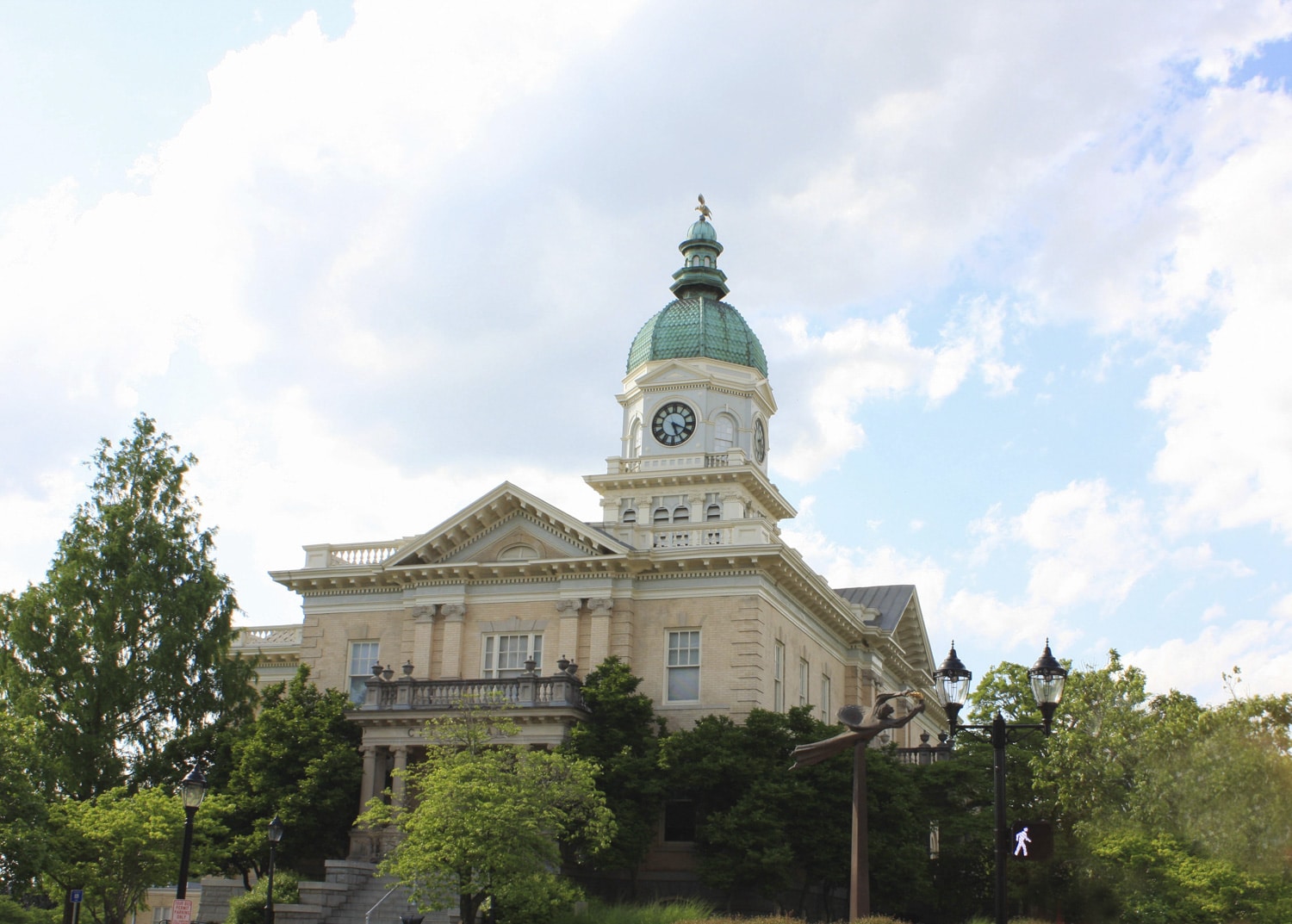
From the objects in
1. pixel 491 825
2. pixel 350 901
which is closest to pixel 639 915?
pixel 491 825

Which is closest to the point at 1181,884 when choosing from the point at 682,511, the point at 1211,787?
the point at 1211,787

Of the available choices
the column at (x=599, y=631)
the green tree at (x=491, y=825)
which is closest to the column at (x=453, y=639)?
the column at (x=599, y=631)

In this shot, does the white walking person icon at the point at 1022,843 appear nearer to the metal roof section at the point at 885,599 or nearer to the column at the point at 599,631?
the column at the point at 599,631

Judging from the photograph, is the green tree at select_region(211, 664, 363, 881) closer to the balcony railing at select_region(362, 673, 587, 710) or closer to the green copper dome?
the balcony railing at select_region(362, 673, 587, 710)

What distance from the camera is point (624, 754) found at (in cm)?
4016

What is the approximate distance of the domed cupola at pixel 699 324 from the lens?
59.6 m

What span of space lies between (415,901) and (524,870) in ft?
10.9

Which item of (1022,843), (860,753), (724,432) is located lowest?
(1022,843)

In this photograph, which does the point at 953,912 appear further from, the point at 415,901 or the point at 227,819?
the point at 227,819

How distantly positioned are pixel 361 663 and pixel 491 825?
16.9 meters

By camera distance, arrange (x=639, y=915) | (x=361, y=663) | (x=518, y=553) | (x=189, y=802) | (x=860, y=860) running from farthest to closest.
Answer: (x=361, y=663)
(x=518, y=553)
(x=639, y=915)
(x=189, y=802)
(x=860, y=860)

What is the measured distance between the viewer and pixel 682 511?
185ft

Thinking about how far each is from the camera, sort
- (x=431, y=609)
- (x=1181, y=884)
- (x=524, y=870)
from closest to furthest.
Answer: (x=524, y=870) → (x=1181, y=884) → (x=431, y=609)

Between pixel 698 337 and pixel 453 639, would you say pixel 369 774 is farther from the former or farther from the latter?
pixel 698 337
